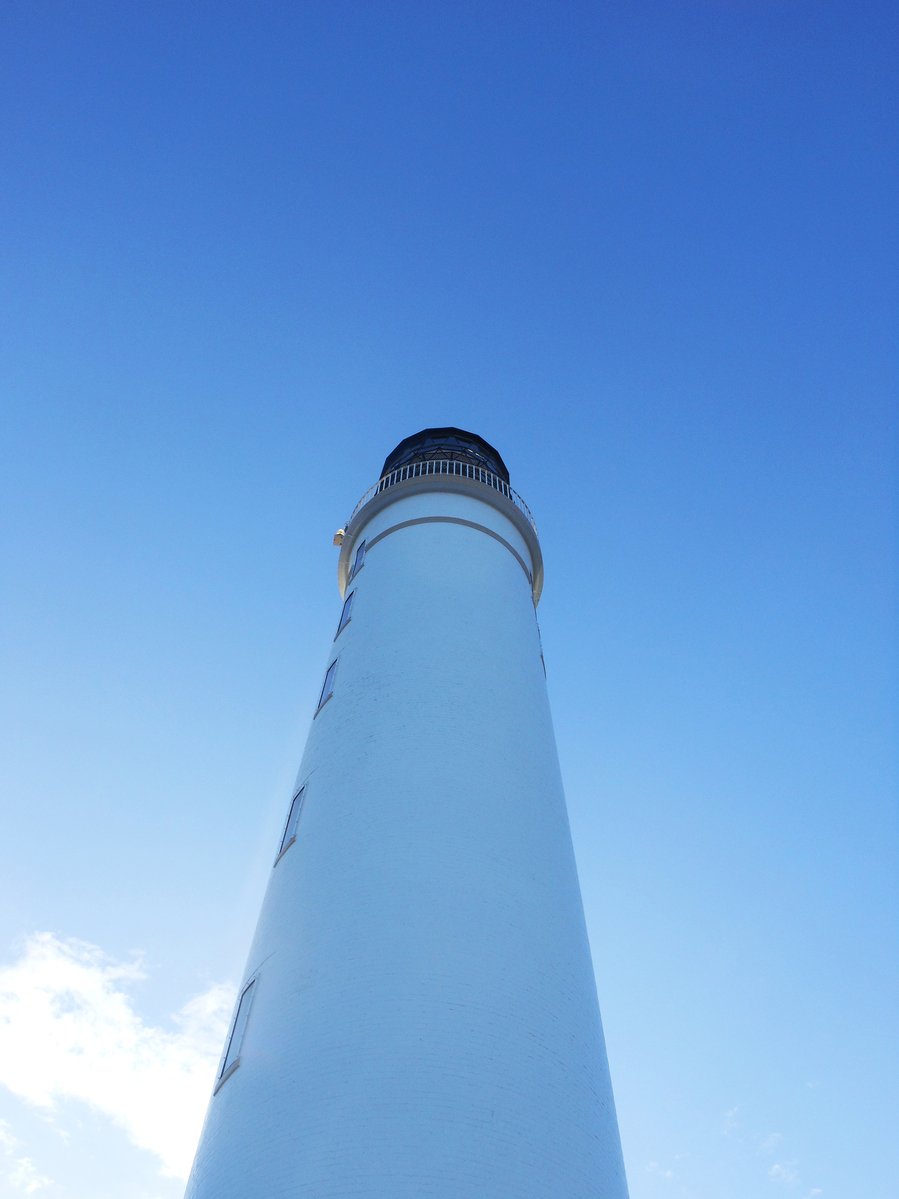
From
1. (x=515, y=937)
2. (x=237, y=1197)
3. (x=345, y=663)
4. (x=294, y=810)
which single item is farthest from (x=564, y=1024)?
(x=345, y=663)

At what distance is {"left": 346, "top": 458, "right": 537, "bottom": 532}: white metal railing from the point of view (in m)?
16.5

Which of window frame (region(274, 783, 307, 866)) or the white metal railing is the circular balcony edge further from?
window frame (region(274, 783, 307, 866))

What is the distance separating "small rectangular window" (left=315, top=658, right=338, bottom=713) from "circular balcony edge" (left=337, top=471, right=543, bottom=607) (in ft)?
13.3

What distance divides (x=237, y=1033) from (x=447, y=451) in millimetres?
12544

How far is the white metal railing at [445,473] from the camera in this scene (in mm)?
16469

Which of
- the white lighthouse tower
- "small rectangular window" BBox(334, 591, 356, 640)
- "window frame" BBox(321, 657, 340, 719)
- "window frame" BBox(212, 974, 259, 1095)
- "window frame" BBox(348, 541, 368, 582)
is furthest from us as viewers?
"window frame" BBox(348, 541, 368, 582)

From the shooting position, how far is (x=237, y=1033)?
8578mm

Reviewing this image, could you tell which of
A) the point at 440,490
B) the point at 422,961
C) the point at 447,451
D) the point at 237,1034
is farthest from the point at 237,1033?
the point at 447,451

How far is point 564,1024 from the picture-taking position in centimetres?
805

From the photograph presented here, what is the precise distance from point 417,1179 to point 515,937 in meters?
2.51

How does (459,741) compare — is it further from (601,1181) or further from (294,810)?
(601,1181)

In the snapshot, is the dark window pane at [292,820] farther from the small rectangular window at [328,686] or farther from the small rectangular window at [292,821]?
the small rectangular window at [328,686]

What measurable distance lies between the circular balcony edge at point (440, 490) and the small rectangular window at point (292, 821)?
267 inches

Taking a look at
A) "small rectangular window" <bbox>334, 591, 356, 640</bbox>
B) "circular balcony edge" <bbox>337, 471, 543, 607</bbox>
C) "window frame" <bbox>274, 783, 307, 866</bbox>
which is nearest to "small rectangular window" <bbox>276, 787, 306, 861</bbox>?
"window frame" <bbox>274, 783, 307, 866</bbox>
